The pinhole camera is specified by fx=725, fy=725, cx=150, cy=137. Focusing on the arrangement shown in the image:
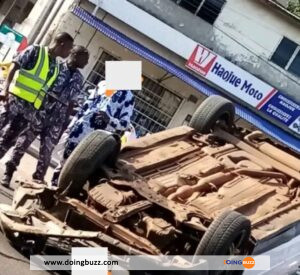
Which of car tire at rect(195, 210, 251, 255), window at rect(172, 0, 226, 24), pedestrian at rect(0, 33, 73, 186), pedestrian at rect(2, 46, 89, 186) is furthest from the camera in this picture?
window at rect(172, 0, 226, 24)

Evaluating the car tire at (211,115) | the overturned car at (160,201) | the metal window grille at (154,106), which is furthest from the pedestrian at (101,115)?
the metal window grille at (154,106)

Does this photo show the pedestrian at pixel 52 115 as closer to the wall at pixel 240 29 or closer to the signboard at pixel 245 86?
the signboard at pixel 245 86

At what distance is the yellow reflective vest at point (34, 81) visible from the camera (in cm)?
725

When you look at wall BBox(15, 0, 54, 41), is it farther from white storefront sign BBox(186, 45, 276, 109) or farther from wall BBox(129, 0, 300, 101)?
white storefront sign BBox(186, 45, 276, 109)

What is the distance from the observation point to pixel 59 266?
17.7 feet

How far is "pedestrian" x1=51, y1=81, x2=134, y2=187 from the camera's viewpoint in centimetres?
731

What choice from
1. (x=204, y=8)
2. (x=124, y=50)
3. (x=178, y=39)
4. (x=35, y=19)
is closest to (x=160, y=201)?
(x=178, y=39)

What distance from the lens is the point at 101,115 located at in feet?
24.1

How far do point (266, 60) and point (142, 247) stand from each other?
53.7ft

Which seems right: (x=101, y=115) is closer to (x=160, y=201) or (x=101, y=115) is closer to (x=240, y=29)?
(x=160, y=201)

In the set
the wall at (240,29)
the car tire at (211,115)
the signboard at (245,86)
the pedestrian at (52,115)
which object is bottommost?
the pedestrian at (52,115)

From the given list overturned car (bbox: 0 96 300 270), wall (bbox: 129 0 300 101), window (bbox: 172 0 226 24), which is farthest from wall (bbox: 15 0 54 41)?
overturned car (bbox: 0 96 300 270)

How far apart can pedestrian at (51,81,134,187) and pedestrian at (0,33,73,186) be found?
1.43 ft

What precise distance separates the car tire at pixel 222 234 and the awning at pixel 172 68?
14.0m
